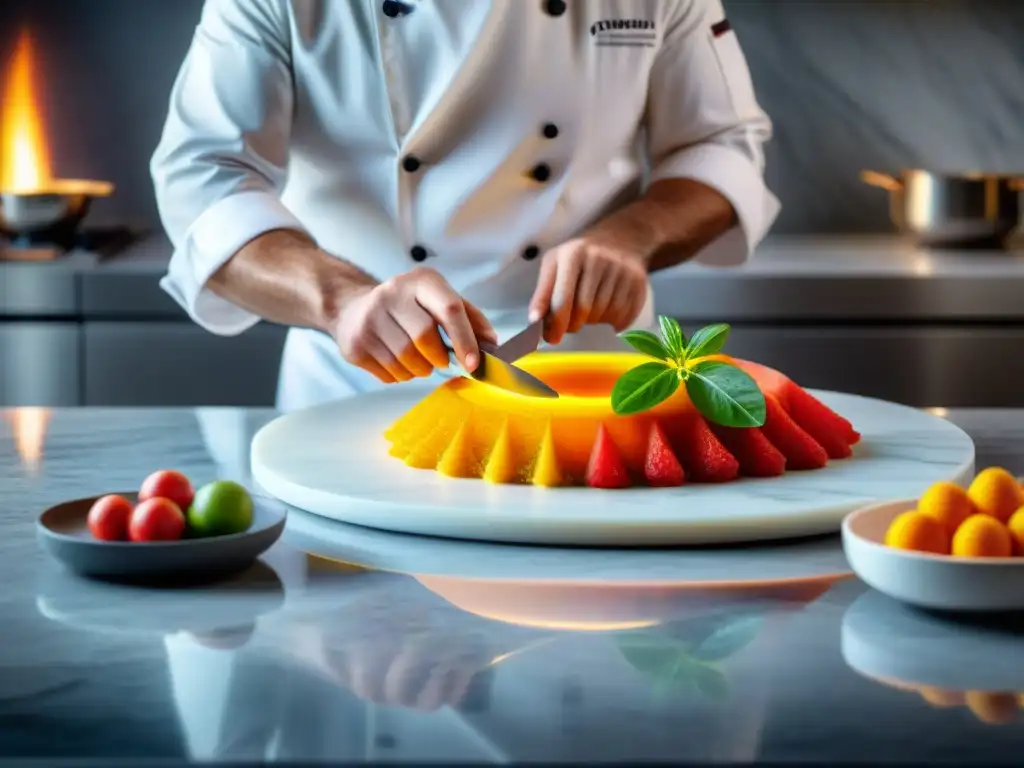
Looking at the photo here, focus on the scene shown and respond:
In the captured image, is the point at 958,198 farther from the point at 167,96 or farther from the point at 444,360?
the point at 444,360

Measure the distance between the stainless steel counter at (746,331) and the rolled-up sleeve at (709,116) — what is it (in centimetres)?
82

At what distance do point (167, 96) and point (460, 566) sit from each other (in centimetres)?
257

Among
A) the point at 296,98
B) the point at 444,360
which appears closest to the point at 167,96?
the point at 296,98

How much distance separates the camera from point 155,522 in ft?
3.47

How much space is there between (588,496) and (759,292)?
1.66m

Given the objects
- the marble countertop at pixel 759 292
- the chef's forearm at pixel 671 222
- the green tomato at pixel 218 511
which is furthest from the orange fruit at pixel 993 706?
the marble countertop at pixel 759 292

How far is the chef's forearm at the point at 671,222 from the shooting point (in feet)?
→ 6.04

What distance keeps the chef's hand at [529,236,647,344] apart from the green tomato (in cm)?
49

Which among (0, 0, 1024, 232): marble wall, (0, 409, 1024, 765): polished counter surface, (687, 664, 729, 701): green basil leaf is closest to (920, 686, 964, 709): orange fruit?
(0, 409, 1024, 765): polished counter surface

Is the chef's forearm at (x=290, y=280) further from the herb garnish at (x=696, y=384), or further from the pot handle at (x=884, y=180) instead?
the pot handle at (x=884, y=180)

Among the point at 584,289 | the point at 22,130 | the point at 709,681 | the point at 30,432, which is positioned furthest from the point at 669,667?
the point at 22,130

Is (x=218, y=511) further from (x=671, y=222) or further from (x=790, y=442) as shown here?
(x=671, y=222)

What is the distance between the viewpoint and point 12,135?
11.4 ft

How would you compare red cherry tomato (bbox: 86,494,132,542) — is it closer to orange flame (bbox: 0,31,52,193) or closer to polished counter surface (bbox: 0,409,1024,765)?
polished counter surface (bbox: 0,409,1024,765)
